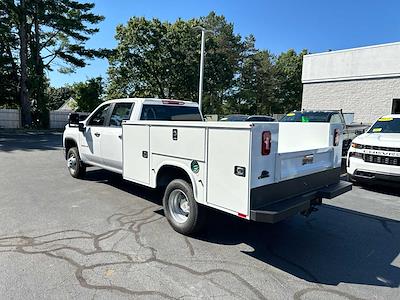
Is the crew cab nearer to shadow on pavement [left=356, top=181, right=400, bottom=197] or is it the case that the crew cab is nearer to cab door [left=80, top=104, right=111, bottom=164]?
shadow on pavement [left=356, top=181, right=400, bottom=197]

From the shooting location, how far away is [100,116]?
24.2ft

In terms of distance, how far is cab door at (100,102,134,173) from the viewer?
6395 millimetres

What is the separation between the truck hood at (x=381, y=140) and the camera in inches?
278

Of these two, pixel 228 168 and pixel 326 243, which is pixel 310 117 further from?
pixel 228 168

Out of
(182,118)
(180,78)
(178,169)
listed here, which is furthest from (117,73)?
(178,169)

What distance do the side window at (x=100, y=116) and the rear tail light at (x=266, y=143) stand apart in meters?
4.48

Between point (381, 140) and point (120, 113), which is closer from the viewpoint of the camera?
point (120, 113)

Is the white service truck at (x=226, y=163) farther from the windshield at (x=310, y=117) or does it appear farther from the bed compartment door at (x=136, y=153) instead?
the windshield at (x=310, y=117)

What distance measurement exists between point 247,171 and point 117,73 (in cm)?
3170

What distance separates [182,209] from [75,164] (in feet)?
15.2

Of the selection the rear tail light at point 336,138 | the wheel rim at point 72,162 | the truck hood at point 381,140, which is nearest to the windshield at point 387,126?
the truck hood at point 381,140

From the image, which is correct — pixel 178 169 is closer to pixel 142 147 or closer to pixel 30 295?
pixel 142 147

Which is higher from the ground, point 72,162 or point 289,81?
point 289,81

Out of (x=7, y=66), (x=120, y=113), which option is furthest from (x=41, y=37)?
(x=120, y=113)
